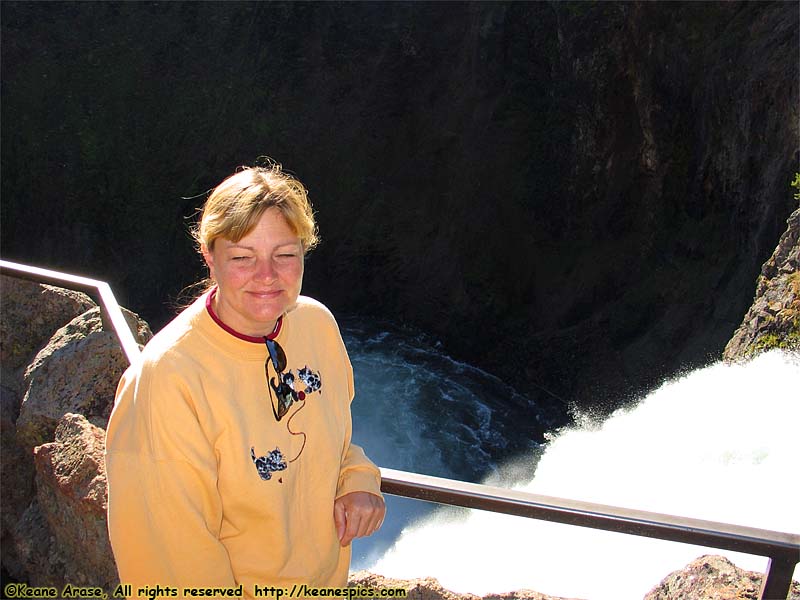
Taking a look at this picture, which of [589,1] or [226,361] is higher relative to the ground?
[589,1]

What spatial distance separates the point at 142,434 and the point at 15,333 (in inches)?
103

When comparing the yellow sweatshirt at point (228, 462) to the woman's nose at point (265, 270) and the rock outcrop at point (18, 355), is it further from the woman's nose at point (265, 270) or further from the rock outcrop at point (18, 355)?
the rock outcrop at point (18, 355)

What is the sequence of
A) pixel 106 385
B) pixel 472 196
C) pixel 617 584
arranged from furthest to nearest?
pixel 472 196 < pixel 617 584 < pixel 106 385

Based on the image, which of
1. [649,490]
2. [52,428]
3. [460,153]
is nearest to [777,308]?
[649,490]

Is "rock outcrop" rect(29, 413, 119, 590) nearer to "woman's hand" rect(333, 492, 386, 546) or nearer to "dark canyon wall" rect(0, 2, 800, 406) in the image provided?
"woman's hand" rect(333, 492, 386, 546)

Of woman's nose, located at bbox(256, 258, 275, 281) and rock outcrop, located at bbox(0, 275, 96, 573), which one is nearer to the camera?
woman's nose, located at bbox(256, 258, 275, 281)

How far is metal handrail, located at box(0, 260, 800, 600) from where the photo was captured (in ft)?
5.86

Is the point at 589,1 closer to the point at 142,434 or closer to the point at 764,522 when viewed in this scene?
the point at 764,522

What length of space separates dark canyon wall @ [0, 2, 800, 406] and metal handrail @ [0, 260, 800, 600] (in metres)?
9.52

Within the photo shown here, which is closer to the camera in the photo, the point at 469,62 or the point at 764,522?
the point at 764,522

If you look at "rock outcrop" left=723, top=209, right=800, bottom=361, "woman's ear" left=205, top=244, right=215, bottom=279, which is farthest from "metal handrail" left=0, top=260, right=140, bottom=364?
"rock outcrop" left=723, top=209, right=800, bottom=361

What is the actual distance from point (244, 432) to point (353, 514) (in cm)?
41

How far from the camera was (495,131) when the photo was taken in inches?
725

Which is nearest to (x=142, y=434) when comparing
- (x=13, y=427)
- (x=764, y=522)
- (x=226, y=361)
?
(x=226, y=361)
